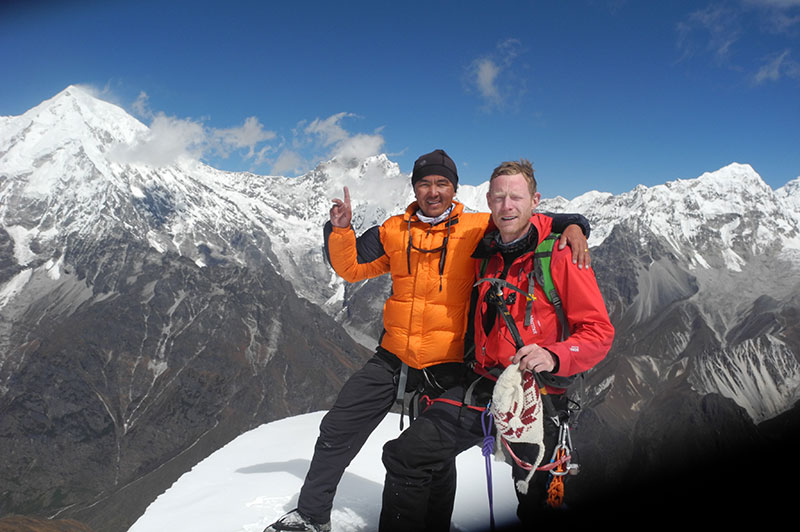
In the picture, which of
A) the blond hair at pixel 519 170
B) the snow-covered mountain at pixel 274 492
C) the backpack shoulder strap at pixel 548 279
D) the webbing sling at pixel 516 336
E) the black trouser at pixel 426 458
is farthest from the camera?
the snow-covered mountain at pixel 274 492

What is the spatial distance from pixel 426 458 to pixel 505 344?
1763 millimetres

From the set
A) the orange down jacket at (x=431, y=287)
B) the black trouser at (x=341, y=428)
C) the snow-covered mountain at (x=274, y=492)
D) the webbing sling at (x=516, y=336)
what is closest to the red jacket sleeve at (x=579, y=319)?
the webbing sling at (x=516, y=336)

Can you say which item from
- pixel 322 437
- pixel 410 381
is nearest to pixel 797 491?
pixel 410 381

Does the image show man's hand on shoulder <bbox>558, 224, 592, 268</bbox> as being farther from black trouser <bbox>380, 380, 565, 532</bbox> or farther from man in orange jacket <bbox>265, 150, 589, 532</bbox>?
black trouser <bbox>380, 380, 565, 532</bbox>

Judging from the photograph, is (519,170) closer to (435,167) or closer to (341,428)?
(435,167)

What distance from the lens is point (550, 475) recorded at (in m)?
6.67

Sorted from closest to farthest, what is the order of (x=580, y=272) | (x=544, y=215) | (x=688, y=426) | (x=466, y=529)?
(x=580, y=272) → (x=544, y=215) → (x=466, y=529) → (x=688, y=426)

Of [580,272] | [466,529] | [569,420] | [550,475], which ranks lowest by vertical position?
[466,529]

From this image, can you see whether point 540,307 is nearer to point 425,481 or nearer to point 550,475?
point 550,475

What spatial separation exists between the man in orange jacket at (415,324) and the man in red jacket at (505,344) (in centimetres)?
55

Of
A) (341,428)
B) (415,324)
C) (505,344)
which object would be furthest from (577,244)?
(341,428)

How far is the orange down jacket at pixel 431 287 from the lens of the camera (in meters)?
7.57

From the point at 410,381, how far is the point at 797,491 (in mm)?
4737

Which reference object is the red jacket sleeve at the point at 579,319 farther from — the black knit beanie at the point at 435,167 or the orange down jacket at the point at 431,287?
the black knit beanie at the point at 435,167
